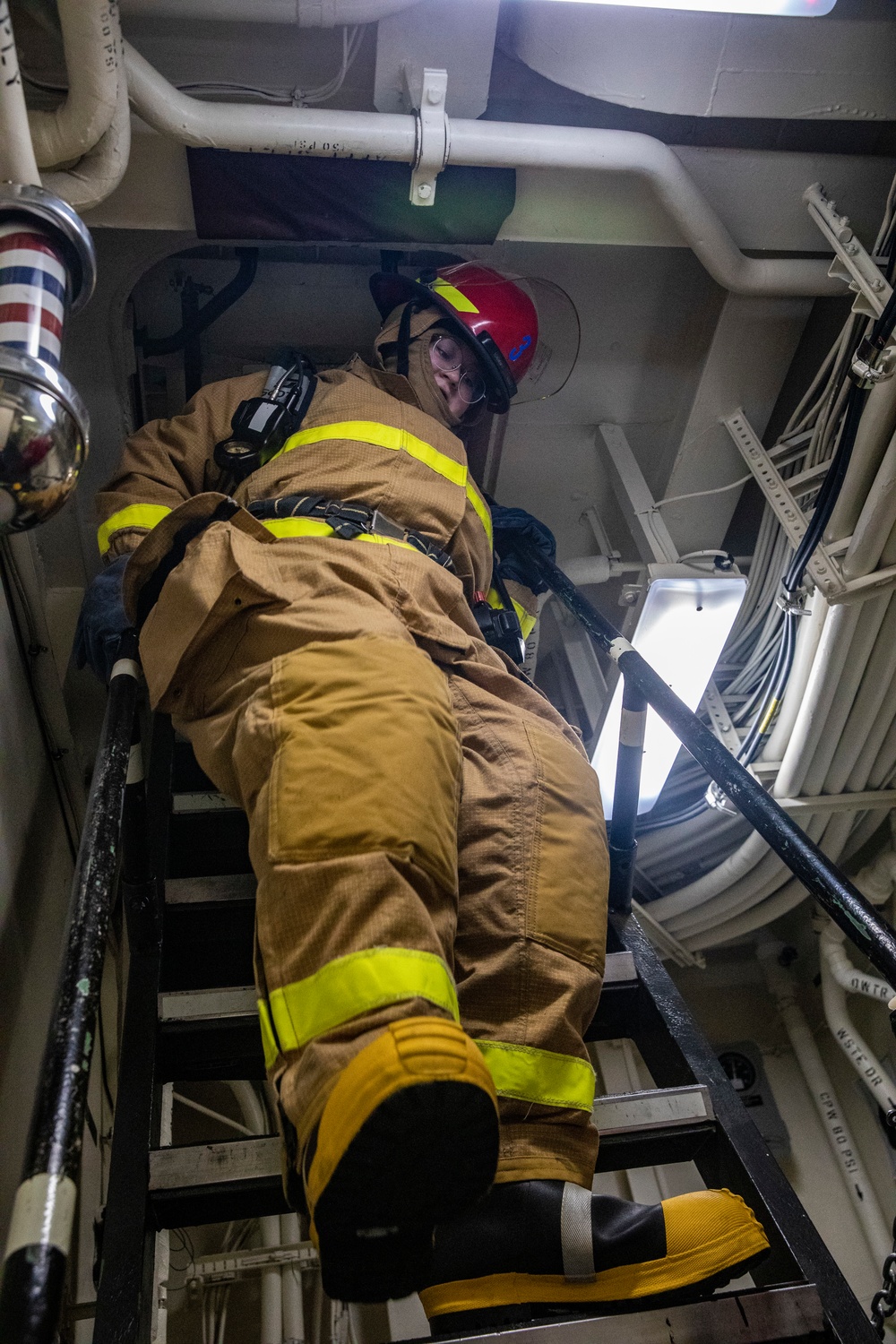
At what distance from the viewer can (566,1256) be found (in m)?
1.26

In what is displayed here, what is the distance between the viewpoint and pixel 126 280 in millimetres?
2500

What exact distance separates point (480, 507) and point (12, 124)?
133 cm

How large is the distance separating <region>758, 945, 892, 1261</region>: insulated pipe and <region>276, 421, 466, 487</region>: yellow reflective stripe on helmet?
2.66m

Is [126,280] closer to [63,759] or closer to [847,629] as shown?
[63,759]

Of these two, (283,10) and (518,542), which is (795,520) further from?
(283,10)

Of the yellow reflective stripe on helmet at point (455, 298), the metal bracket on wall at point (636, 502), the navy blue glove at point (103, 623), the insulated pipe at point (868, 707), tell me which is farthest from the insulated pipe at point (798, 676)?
the navy blue glove at point (103, 623)

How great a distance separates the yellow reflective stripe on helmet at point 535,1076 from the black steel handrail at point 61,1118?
21.7 inches

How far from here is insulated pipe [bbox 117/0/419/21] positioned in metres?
1.95

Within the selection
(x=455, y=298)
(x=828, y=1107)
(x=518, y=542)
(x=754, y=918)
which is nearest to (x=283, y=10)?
(x=455, y=298)

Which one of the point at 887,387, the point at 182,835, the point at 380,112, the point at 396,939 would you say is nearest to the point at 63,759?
the point at 182,835

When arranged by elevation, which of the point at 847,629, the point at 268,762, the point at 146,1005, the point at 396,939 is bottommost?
the point at 396,939

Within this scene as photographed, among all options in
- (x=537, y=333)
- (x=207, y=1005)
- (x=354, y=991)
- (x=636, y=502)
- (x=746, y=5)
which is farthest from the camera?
(x=636, y=502)

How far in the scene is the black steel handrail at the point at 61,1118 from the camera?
0.80 meters

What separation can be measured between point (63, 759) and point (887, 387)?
87.9 inches
